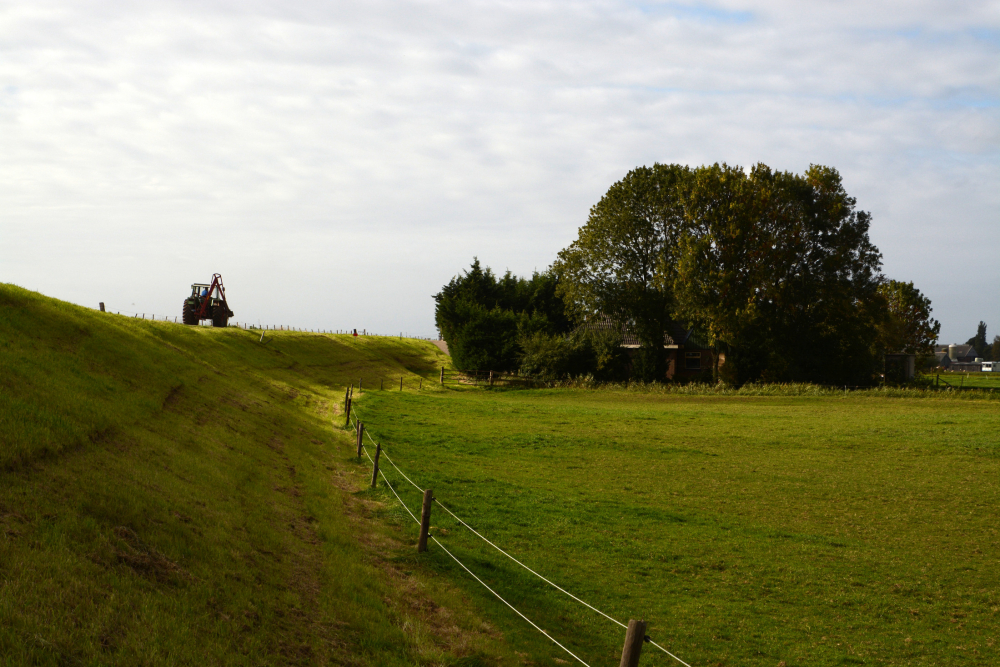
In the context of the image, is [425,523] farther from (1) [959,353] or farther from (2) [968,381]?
(1) [959,353]

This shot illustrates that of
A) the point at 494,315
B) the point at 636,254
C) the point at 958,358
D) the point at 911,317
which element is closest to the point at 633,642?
the point at 636,254

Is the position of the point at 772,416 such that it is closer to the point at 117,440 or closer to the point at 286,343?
the point at 117,440

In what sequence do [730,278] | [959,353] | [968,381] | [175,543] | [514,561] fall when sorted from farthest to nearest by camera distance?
1. [959,353]
2. [968,381]
3. [730,278]
4. [514,561]
5. [175,543]

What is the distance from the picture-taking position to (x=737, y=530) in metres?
16.3

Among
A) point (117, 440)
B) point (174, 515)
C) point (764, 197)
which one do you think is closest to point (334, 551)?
point (174, 515)

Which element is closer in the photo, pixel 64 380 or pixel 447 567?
pixel 447 567

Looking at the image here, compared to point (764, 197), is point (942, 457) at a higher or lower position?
lower

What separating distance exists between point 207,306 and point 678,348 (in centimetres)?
4540

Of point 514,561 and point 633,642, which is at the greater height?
point 633,642

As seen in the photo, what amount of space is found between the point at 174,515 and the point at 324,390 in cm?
3963

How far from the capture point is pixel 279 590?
10.7 metres

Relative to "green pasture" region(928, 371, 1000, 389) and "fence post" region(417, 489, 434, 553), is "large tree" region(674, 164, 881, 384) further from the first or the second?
"fence post" region(417, 489, 434, 553)

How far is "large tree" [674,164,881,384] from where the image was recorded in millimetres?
52781

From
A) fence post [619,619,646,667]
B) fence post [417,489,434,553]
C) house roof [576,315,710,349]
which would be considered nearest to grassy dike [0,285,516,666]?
fence post [417,489,434,553]
